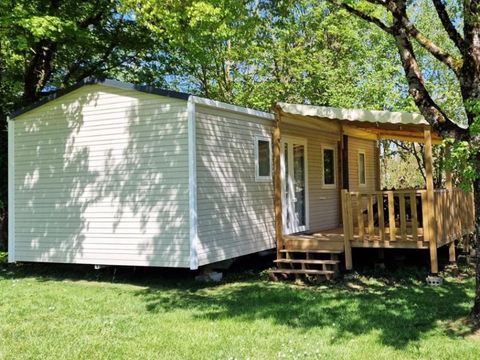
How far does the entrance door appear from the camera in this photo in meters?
11.3

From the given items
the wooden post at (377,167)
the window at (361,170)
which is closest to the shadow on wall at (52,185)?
the window at (361,170)

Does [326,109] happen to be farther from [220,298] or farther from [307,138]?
[220,298]

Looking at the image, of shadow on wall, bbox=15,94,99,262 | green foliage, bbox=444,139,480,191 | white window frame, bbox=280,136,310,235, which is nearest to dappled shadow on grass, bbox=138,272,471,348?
green foliage, bbox=444,139,480,191

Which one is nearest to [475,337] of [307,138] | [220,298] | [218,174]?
[220,298]

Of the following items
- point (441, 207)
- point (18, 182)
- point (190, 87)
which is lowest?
point (441, 207)

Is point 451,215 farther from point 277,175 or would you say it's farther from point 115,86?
point 115,86

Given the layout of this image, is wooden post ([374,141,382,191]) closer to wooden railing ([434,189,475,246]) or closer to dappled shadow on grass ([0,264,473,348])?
wooden railing ([434,189,475,246])

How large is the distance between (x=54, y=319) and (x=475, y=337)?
199 inches

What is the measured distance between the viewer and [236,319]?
6531 mm

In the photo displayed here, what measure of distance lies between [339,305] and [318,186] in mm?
5815

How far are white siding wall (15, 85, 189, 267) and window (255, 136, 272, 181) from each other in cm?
224

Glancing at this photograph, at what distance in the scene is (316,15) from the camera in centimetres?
1914

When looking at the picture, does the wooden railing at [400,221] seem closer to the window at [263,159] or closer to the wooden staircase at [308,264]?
the wooden staircase at [308,264]

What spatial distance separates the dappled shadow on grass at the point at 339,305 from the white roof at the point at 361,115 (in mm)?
2761
